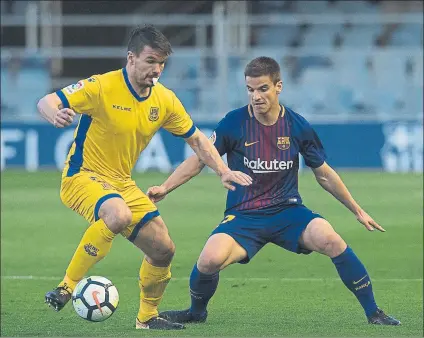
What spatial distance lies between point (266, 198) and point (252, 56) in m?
15.2

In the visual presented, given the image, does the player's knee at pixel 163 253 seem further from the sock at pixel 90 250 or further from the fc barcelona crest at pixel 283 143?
the fc barcelona crest at pixel 283 143

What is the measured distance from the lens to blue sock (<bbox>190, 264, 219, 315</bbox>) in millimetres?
7891

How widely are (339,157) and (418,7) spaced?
5456 millimetres

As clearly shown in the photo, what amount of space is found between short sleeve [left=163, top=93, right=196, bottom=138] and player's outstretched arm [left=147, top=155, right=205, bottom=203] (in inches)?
7.7

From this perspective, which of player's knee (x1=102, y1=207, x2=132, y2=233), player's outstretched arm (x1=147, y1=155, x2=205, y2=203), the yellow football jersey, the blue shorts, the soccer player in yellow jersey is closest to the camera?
player's knee (x1=102, y1=207, x2=132, y2=233)

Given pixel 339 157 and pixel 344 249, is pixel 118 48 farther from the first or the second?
pixel 344 249

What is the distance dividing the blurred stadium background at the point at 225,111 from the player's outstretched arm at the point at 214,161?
1801mm

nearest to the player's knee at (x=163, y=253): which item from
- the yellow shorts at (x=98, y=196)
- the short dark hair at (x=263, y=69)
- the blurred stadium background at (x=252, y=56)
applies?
the yellow shorts at (x=98, y=196)

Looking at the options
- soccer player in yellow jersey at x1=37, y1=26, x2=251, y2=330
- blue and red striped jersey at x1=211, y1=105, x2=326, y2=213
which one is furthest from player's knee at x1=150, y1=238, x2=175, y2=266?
blue and red striped jersey at x1=211, y1=105, x2=326, y2=213

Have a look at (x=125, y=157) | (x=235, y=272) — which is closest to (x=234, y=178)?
(x=125, y=157)

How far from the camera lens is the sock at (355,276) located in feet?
25.5

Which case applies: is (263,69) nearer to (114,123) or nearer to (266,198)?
(266,198)

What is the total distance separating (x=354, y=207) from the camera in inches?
315

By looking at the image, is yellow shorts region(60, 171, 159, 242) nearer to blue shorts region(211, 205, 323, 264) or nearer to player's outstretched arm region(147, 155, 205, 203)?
player's outstretched arm region(147, 155, 205, 203)
